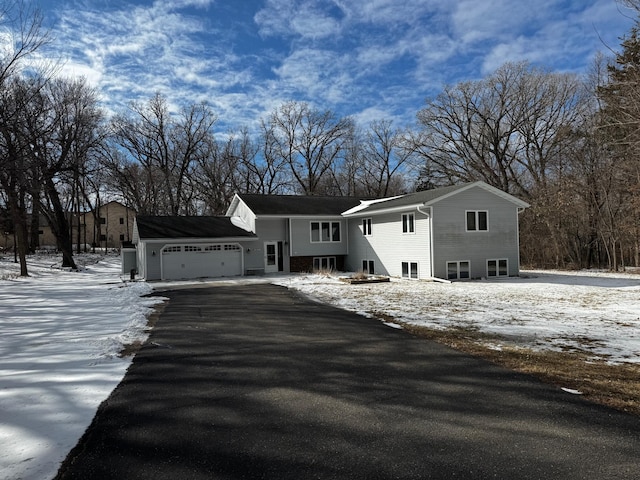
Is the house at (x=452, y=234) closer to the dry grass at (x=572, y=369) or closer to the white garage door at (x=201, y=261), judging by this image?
the white garage door at (x=201, y=261)

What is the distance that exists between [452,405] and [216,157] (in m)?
41.2

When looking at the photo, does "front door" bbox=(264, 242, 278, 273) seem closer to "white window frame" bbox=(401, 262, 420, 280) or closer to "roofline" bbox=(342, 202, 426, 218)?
"roofline" bbox=(342, 202, 426, 218)

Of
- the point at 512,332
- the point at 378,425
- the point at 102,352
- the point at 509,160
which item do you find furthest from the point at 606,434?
the point at 509,160

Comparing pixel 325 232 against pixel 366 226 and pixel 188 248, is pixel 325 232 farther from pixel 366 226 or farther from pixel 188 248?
pixel 188 248

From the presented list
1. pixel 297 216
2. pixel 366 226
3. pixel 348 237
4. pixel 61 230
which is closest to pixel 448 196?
pixel 366 226

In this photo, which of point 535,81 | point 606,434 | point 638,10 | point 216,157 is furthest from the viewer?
point 216,157

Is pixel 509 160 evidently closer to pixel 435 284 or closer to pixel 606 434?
pixel 435 284

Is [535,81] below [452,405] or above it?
above

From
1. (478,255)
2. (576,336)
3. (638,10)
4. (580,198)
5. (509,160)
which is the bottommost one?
(576,336)

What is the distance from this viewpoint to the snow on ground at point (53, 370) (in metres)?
3.40

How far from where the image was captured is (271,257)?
78.5ft

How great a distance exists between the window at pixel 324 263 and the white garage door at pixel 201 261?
4.52 meters

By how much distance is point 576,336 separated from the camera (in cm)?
757

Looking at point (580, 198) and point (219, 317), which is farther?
point (580, 198)
